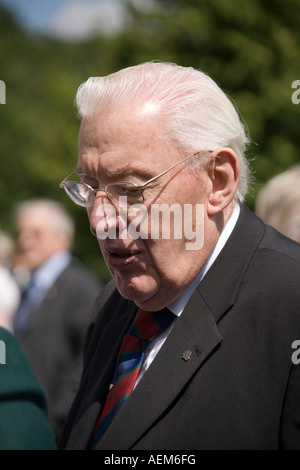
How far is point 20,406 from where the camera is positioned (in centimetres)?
153

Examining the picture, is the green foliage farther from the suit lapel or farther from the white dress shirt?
the suit lapel

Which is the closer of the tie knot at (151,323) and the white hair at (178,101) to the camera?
the white hair at (178,101)

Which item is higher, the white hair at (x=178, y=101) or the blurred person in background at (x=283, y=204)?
the white hair at (x=178, y=101)

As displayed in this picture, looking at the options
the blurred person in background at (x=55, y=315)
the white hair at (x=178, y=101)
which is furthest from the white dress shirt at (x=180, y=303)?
the blurred person in background at (x=55, y=315)

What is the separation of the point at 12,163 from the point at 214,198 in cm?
2404

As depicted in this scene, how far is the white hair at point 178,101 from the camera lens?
2.04m

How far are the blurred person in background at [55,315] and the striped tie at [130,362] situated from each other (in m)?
2.40

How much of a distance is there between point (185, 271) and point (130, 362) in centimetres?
39

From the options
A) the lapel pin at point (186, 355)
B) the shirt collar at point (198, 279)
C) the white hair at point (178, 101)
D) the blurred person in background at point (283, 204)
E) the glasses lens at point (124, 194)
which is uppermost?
the white hair at point (178, 101)

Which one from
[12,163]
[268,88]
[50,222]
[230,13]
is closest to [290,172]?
[50,222]

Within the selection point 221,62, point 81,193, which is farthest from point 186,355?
point 221,62

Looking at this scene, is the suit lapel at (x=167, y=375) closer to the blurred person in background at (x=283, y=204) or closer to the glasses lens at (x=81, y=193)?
the glasses lens at (x=81, y=193)

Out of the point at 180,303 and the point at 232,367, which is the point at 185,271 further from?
the point at 232,367

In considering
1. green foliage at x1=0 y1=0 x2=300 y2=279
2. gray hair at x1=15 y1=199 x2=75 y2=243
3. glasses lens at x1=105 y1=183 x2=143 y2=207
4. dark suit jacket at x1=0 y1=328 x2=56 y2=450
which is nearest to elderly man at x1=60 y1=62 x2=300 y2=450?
glasses lens at x1=105 y1=183 x2=143 y2=207
